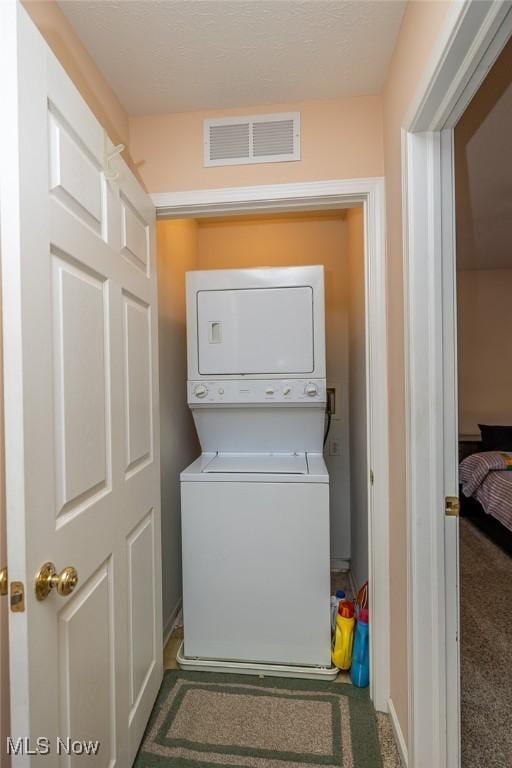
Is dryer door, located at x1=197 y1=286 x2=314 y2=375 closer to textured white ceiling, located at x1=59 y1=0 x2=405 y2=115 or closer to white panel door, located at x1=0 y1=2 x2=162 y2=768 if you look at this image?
white panel door, located at x1=0 y1=2 x2=162 y2=768

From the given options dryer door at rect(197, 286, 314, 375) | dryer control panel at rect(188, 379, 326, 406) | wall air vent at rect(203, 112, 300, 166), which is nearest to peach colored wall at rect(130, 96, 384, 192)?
wall air vent at rect(203, 112, 300, 166)

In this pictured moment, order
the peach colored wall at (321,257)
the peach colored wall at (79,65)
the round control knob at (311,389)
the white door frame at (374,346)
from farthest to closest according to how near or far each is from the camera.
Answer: the peach colored wall at (321,257), the round control knob at (311,389), the white door frame at (374,346), the peach colored wall at (79,65)

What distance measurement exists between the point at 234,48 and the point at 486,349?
160 inches

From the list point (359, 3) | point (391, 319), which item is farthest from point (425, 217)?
point (359, 3)

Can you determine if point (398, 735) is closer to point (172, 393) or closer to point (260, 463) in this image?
point (260, 463)

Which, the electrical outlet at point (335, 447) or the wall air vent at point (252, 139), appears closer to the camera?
the wall air vent at point (252, 139)

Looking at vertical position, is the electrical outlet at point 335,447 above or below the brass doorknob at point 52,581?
below

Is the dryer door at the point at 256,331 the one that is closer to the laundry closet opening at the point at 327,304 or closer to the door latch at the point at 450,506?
the laundry closet opening at the point at 327,304

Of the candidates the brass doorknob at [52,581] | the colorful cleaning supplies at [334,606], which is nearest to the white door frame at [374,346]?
the colorful cleaning supplies at [334,606]

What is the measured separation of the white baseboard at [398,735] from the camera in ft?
4.13

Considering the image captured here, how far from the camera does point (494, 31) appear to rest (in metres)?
0.77

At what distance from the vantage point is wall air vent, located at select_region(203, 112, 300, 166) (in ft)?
5.10

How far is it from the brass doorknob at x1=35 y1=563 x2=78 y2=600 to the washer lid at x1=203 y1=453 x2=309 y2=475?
3.22 ft

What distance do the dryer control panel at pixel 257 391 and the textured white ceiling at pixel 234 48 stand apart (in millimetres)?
1242
